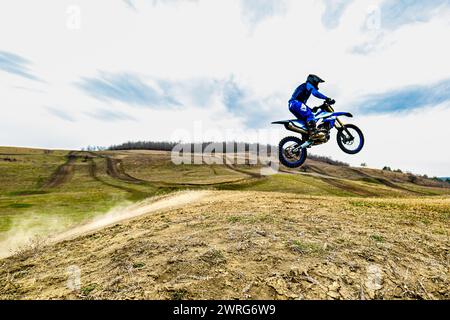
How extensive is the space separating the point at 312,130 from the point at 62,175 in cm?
11409

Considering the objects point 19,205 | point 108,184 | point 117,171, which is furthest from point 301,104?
point 117,171

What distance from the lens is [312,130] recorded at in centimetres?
1171

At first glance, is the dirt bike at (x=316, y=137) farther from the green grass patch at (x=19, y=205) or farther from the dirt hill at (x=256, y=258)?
the green grass patch at (x=19, y=205)

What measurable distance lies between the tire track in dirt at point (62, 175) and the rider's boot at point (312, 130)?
96.1m

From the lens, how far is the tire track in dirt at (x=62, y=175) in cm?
9269

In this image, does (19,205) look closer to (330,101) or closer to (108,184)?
(108,184)

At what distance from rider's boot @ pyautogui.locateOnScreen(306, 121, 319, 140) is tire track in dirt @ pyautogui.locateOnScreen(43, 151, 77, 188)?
96.1 m

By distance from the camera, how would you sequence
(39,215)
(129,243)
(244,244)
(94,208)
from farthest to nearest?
(94,208) < (39,215) < (129,243) < (244,244)

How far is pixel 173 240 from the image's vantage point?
12.6m

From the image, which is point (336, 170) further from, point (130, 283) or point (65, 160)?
point (130, 283)

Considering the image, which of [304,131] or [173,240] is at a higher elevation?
[304,131]

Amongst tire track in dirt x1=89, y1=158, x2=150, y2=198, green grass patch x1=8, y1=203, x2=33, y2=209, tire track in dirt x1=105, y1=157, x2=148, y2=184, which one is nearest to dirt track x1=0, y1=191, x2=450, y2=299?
green grass patch x1=8, y1=203, x2=33, y2=209
